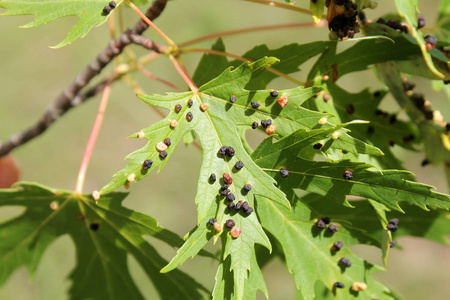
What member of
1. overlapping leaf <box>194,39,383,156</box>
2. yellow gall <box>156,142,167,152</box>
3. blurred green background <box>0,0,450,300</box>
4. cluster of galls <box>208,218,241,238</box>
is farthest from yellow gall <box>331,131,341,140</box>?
blurred green background <box>0,0,450,300</box>

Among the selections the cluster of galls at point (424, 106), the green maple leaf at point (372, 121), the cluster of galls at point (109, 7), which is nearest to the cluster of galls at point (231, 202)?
the green maple leaf at point (372, 121)

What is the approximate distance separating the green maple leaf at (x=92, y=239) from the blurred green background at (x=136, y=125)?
1.96 m

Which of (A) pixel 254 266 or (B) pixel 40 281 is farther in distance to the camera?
(B) pixel 40 281

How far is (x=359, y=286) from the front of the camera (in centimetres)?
145

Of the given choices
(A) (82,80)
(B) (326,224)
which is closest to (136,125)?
(A) (82,80)

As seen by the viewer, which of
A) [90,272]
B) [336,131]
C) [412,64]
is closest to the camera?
[336,131]

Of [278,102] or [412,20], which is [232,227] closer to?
[278,102]

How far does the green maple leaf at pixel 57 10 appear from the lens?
4.11ft

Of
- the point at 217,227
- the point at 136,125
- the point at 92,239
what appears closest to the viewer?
the point at 217,227

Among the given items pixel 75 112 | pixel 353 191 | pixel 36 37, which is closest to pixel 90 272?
pixel 353 191

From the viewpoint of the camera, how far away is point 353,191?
1268 mm

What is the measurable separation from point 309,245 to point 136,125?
3.15m

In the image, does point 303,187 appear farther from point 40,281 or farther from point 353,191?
point 40,281

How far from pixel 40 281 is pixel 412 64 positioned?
3338mm
